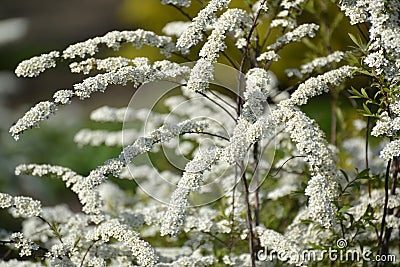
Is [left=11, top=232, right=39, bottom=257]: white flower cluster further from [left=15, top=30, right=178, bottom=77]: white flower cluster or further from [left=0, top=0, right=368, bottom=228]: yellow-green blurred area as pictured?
[left=0, top=0, right=368, bottom=228]: yellow-green blurred area

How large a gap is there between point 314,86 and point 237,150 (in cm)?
51

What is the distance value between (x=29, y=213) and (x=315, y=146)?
136 cm

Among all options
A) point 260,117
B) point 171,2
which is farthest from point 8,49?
point 260,117

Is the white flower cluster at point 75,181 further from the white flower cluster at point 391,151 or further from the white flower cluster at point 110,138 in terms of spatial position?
the white flower cluster at point 391,151

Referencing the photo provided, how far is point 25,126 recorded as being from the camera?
247 centimetres

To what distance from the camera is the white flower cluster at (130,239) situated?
250cm

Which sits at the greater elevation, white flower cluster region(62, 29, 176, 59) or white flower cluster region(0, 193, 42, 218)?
white flower cluster region(62, 29, 176, 59)

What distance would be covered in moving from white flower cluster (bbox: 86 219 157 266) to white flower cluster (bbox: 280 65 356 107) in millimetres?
859

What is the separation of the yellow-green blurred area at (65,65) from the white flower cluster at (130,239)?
1.21 m

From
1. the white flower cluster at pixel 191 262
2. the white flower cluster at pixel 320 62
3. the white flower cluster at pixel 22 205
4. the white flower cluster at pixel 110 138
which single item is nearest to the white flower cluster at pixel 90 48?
the white flower cluster at pixel 22 205

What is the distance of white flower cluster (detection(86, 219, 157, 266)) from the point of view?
2500 millimetres

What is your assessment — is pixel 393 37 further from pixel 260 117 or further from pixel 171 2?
pixel 171 2
